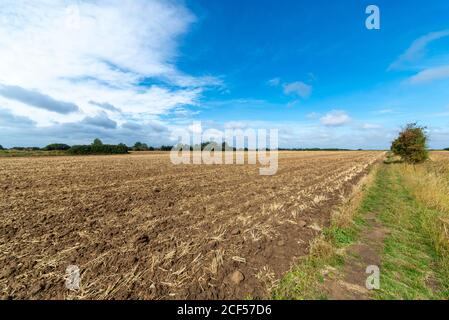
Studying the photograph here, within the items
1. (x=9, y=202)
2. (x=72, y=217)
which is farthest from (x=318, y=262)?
(x=9, y=202)

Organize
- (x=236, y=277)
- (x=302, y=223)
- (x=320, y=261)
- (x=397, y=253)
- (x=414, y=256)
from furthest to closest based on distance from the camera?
1. (x=302, y=223)
2. (x=397, y=253)
3. (x=414, y=256)
4. (x=320, y=261)
5. (x=236, y=277)

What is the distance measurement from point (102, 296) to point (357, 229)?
24.2 ft

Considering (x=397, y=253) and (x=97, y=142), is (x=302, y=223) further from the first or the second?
(x=97, y=142)

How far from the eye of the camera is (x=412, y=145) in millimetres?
26047

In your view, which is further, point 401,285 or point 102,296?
point 401,285

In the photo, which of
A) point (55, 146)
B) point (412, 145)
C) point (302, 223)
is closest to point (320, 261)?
point (302, 223)

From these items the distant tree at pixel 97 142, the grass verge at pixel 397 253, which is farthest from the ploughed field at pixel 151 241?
the distant tree at pixel 97 142

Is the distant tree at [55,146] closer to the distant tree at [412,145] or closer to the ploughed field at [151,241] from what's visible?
the ploughed field at [151,241]

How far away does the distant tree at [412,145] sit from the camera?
25.6 m

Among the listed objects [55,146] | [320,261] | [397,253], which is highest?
[55,146]

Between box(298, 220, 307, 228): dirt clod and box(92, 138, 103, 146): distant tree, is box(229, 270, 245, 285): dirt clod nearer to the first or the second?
box(298, 220, 307, 228): dirt clod

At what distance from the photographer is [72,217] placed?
7.34m

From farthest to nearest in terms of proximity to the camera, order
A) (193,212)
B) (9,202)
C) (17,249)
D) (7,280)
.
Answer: (9,202) → (193,212) → (17,249) → (7,280)
